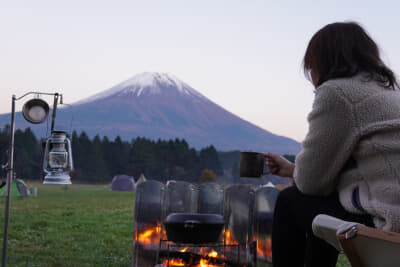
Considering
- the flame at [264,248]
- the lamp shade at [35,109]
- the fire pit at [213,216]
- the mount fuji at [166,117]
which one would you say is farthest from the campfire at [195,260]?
the mount fuji at [166,117]

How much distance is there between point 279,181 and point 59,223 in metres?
22.9

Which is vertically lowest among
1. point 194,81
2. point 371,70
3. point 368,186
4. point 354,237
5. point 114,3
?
point 354,237

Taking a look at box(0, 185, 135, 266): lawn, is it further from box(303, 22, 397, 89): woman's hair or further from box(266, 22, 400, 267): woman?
box(303, 22, 397, 89): woman's hair

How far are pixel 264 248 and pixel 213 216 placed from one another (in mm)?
433

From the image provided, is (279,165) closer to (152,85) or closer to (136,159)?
(136,159)

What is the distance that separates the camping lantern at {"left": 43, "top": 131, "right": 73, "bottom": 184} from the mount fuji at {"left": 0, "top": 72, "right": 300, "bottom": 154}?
69.2 metres

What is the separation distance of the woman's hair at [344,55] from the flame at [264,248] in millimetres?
1317

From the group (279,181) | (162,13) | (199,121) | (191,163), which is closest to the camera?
(162,13)

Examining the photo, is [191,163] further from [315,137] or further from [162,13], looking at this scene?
[315,137]

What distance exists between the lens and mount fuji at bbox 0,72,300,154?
244 ft

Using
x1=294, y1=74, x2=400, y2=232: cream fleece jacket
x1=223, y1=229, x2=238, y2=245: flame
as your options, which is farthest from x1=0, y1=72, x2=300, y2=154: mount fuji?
x1=294, y1=74, x2=400, y2=232: cream fleece jacket

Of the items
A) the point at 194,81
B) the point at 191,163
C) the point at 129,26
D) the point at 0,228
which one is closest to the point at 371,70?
the point at 0,228

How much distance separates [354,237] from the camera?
1237mm

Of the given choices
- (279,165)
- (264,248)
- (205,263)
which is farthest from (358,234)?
(205,263)
